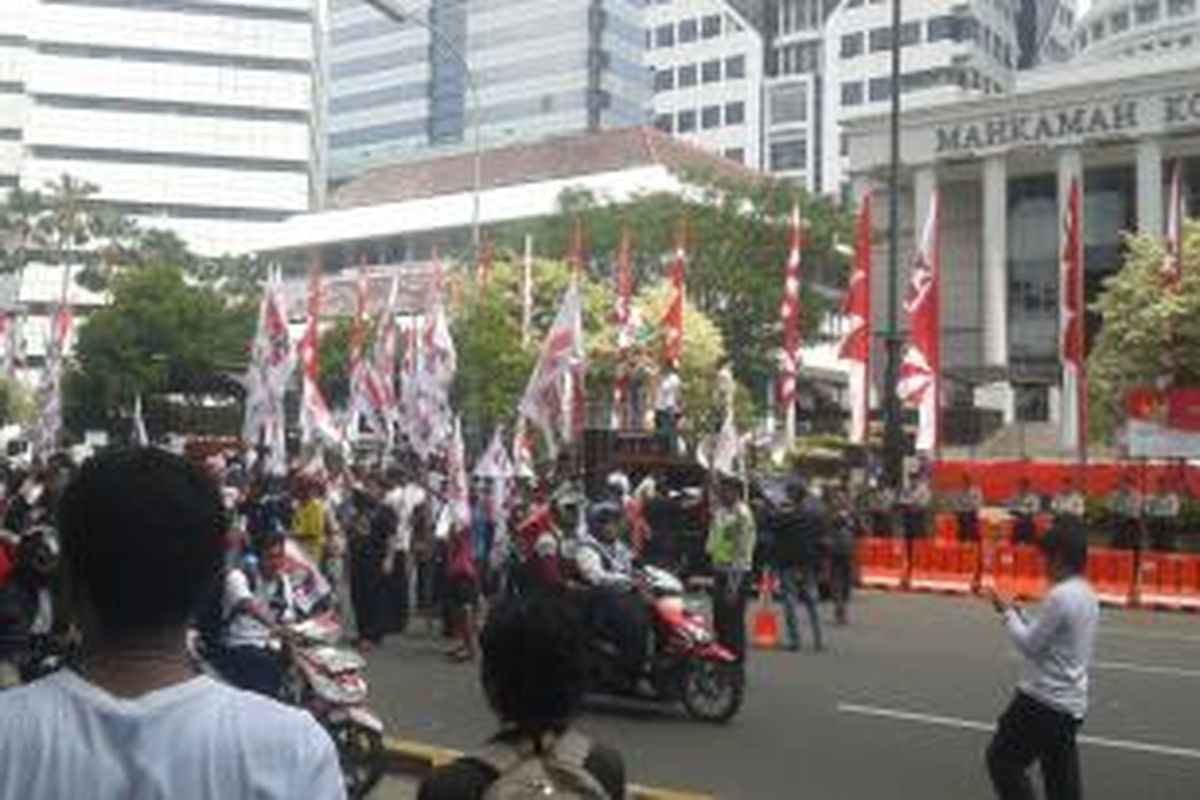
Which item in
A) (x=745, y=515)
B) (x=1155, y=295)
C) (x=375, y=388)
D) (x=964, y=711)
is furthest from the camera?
(x=1155, y=295)

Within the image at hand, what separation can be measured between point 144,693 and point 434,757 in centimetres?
800

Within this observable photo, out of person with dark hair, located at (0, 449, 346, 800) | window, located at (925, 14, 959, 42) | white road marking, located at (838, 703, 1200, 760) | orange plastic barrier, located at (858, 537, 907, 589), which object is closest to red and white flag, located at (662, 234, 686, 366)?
orange plastic barrier, located at (858, 537, 907, 589)

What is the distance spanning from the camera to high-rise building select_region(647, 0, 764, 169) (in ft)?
377

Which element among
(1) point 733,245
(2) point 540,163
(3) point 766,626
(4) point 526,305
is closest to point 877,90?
(2) point 540,163

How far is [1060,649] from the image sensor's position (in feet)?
23.8

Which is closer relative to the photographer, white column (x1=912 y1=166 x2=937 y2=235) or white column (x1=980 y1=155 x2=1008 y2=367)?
white column (x1=980 y1=155 x2=1008 y2=367)

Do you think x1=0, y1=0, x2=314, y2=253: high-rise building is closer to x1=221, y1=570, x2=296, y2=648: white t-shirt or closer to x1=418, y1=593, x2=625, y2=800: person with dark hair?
x1=221, y1=570, x2=296, y2=648: white t-shirt

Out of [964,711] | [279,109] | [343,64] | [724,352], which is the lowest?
[964,711]

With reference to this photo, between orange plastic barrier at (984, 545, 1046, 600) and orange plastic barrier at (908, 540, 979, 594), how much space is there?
0.95 feet

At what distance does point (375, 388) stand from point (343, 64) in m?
119

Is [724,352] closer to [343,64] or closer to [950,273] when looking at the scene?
[950,273]

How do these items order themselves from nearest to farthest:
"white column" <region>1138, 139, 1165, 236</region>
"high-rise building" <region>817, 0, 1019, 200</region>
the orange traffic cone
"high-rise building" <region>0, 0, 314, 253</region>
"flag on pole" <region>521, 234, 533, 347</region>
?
the orange traffic cone → "flag on pole" <region>521, 234, 533, 347</region> → "white column" <region>1138, 139, 1165, 236</region> → "high-rise building" <region>817, 0, 1019, 200</region> → "high-rise building" <region>0, 0, 314, 253</region>

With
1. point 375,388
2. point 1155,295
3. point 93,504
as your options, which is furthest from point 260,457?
point 1155,295

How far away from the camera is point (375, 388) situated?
2719cm
